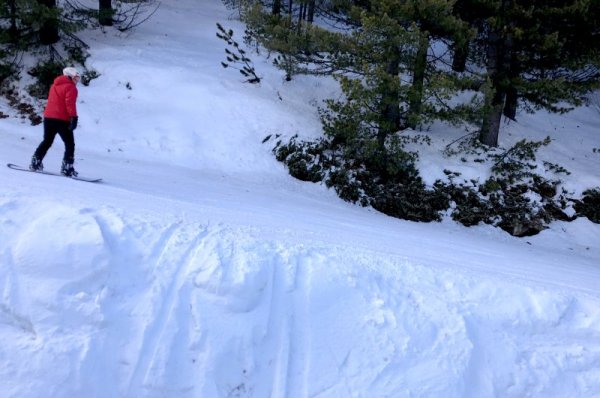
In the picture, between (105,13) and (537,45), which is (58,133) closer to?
(105,13)

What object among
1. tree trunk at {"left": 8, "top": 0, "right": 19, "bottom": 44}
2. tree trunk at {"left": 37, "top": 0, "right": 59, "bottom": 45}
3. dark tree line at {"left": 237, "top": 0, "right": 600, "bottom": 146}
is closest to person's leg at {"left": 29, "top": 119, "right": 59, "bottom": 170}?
dark tree line at {"left": 237, "top": 0, "right": 600, "bottom": 146}

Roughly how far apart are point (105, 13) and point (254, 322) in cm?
1454

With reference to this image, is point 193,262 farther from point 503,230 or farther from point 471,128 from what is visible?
point 471,128

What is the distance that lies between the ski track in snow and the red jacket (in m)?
2.91

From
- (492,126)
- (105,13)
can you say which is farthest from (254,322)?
(105,13)

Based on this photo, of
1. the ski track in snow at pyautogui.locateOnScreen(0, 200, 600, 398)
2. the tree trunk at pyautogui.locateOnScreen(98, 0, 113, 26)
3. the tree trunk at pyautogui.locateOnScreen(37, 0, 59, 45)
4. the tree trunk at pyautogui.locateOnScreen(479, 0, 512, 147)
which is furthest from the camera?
the tree trunk at pyautogui.locateOnScreen(98, 0, 113, 26)

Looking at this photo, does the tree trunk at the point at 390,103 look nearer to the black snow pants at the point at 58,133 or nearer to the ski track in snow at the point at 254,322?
the ski track in snow at the point at 254,322

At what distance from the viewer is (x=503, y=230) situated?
1154 cm

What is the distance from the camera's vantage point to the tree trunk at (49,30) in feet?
45.0

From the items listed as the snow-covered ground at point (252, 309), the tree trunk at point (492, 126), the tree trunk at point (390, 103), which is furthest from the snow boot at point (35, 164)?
the tree trunk at point (492, 126)

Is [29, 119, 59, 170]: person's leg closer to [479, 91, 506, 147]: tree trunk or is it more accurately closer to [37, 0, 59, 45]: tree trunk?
[37, 0, 59, 45]: tree trunk

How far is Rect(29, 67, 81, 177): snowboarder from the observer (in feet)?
24.2

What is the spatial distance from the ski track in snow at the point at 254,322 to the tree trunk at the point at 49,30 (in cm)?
1106

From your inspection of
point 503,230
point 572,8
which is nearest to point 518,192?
point 503,230
